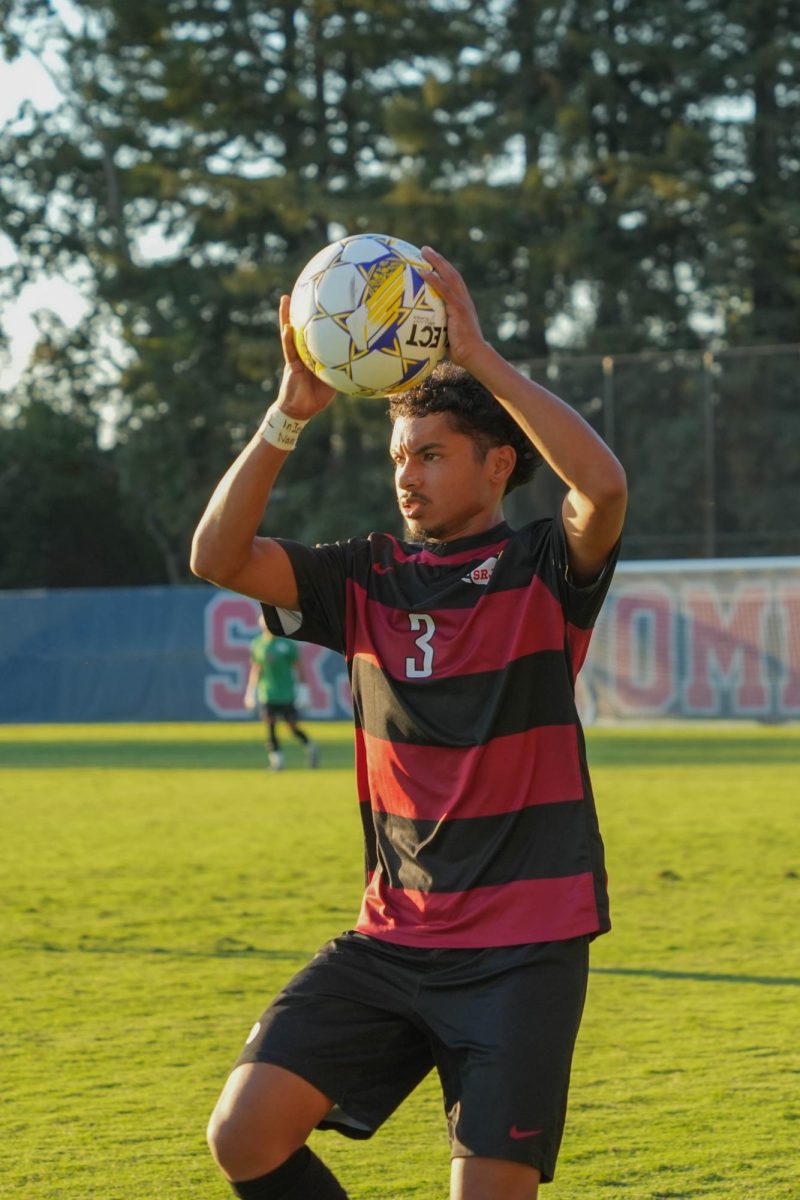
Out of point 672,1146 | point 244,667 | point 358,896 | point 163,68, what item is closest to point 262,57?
point 163,68

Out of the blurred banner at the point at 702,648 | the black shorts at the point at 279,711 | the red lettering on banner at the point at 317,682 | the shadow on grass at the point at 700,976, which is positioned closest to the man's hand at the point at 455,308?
the shadow on grass at the point at 700,976

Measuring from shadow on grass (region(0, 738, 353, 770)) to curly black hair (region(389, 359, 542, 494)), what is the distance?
56.6ft

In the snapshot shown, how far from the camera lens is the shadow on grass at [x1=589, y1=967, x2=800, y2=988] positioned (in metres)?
7.91

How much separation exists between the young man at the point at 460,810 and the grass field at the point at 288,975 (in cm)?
155

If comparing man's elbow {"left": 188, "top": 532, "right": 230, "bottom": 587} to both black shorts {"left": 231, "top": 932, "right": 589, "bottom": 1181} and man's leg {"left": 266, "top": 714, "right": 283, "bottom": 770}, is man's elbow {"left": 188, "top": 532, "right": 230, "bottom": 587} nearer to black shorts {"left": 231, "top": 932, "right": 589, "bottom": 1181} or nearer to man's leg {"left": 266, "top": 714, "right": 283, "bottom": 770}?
black shorts {"left": 231, "top": 932, "right": 589, "bottom": 1181}

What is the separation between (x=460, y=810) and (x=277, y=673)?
16886 millimetres

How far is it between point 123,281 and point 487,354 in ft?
134

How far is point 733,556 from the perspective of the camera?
2852 cm

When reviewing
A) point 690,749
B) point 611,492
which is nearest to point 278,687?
point 690,749

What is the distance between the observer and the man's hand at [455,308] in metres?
3.86

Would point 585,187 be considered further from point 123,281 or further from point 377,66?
point 123,281

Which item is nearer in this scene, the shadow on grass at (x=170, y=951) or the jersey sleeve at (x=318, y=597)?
the jersey sleeve at (x=318, y=597)

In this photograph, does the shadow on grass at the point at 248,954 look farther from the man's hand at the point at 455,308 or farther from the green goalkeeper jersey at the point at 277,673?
the green goalkeeper jersey at the point at 277,673

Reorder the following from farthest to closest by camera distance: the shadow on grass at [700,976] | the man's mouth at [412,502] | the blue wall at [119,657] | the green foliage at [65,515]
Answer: the green foliage at [65,515], the blue wall at [119,657], the shadow on grass at [700,976], the man's mouth at [412,502]
